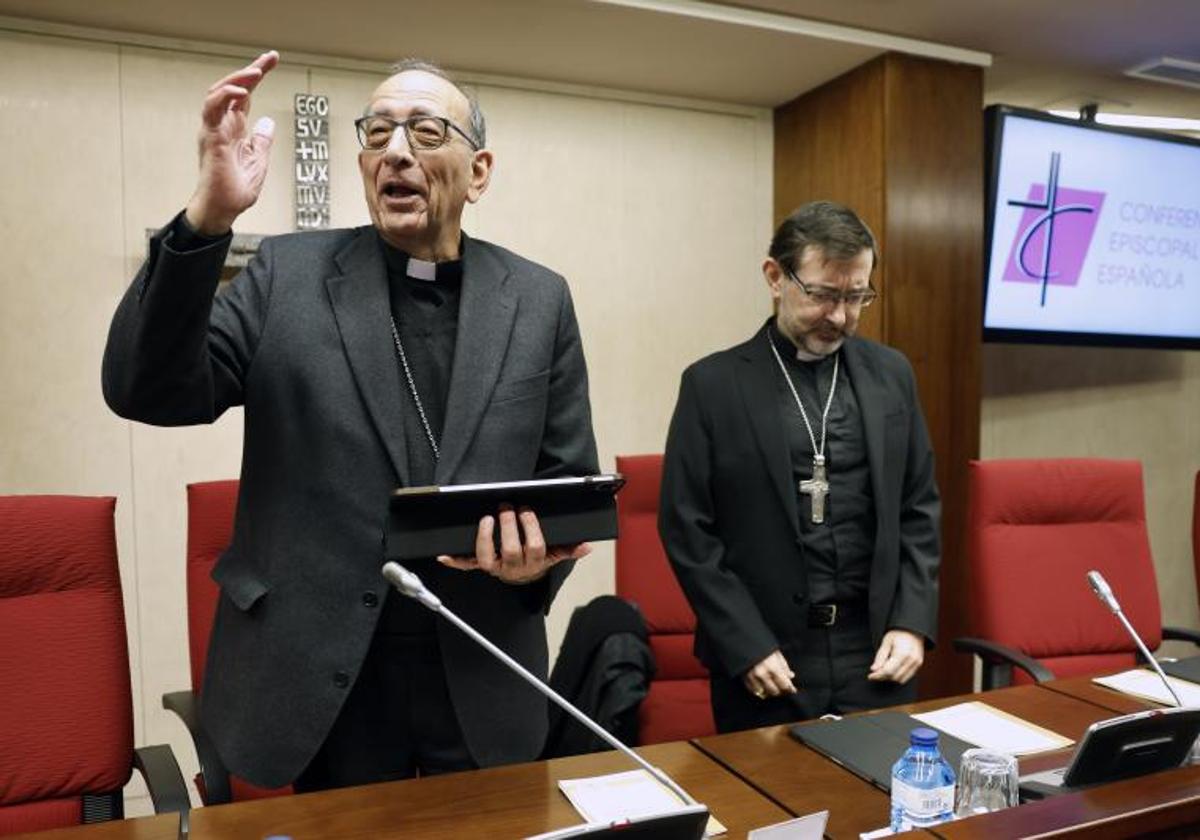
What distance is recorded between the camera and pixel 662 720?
260cm

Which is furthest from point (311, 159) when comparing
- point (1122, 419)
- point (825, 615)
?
point (1122, 419)

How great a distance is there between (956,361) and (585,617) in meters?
1.83

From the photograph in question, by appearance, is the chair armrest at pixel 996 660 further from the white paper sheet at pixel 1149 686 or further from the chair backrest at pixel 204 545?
the chair backrest at pixel 204 545

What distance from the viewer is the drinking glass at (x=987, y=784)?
1269 millimetres

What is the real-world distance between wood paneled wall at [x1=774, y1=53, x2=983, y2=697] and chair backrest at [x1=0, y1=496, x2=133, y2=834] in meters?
2.66

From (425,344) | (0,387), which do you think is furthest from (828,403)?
(0,387)

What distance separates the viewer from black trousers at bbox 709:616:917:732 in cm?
196

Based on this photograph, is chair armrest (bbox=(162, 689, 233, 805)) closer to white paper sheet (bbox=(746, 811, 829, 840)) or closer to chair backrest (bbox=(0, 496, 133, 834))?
chair backrest (bbox=(0, 496, 133, 834))

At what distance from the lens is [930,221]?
350cm

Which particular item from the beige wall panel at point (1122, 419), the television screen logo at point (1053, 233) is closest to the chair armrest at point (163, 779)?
the television screen logo at point (1053, 233)

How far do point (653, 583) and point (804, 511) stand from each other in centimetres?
86

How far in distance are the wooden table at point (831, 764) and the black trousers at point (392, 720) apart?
1.39 ft

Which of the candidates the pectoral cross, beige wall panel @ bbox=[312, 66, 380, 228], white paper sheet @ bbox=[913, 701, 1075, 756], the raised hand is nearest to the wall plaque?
beige wall panel @ bbox=[312, 66, 380, 228]

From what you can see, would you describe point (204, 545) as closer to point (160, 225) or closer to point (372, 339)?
point (372, 339)
